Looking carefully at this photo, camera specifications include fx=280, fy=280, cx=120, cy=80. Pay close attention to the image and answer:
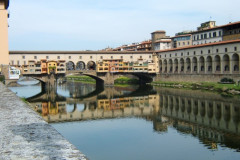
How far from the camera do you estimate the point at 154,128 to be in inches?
936

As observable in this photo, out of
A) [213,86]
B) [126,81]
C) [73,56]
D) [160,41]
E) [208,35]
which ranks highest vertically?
[160,41]

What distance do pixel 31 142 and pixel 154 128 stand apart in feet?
57.9

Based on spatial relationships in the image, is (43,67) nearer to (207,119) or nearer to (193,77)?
(193,77)

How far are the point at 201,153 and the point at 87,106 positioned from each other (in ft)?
75.4

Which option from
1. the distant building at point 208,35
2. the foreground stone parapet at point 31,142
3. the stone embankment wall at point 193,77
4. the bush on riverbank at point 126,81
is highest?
the distant building at point 208,35

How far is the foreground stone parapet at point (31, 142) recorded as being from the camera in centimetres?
599

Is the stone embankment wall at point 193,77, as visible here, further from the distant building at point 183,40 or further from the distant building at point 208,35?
the distant building at point 183,40

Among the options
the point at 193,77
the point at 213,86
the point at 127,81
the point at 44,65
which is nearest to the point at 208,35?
the point at 193,77

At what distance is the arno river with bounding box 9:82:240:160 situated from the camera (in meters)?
17.1

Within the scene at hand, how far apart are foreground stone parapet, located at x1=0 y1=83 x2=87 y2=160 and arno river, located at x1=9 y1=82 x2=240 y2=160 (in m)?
7.52

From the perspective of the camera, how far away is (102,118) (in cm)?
2894

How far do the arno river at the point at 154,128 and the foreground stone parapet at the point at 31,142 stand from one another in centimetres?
752

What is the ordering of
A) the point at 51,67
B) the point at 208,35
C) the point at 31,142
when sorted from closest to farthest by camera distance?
1. the point at 31,142
2. the point at 51,67
3. the point at 208,35

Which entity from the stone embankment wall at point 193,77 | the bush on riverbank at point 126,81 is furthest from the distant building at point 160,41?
the stone embankment wall at point 193,77
